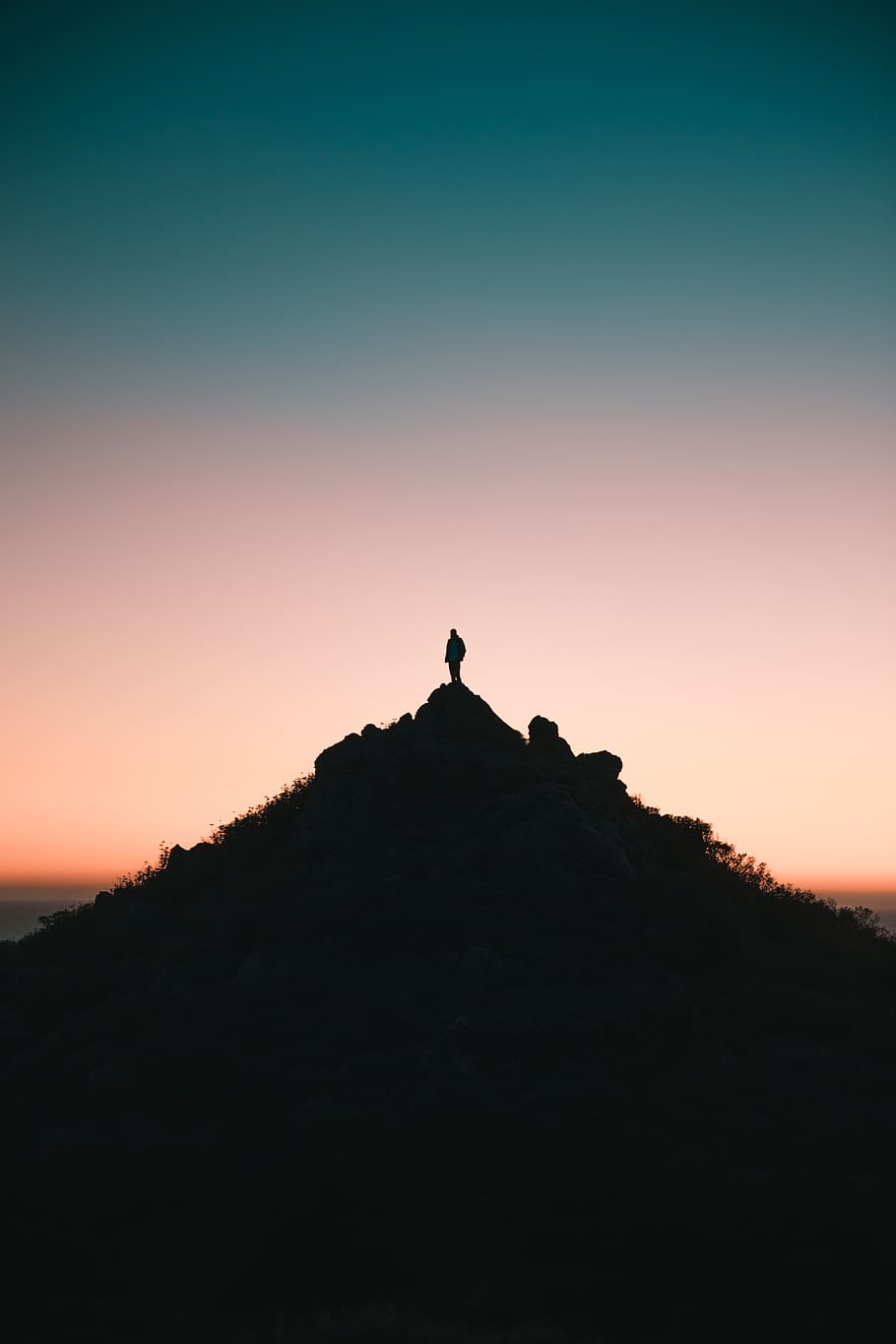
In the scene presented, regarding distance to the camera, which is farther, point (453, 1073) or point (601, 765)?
point (601, 765)

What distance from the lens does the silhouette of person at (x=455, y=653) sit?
48.5 m

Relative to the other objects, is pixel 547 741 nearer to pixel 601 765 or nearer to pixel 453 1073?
pixel 601 765

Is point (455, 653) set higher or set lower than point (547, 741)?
higher

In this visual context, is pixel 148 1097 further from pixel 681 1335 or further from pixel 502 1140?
pixel 681 1335

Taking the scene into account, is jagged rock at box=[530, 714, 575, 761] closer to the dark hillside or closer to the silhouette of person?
the dark hillside

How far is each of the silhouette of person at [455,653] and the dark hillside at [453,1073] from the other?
4.84ft

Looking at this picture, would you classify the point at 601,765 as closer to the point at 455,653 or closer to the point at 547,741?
the point at 547,741

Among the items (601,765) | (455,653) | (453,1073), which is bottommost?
(453,1073)

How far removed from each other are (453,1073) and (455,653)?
2303cm

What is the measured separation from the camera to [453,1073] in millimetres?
29188

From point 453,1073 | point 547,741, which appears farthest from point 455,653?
point 453,1073

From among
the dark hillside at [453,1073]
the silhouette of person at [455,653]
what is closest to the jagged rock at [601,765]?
the dark hillside at [453,1073]

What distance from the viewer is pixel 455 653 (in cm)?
4856

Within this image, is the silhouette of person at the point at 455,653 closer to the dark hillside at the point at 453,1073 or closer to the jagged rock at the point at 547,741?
the dark hillside at the point at 453,1073
